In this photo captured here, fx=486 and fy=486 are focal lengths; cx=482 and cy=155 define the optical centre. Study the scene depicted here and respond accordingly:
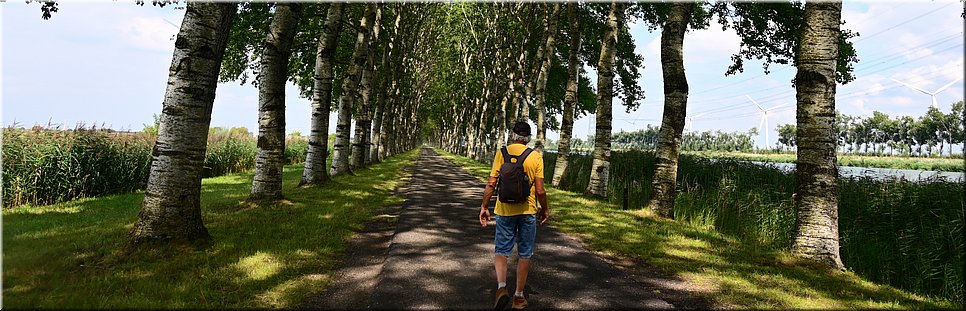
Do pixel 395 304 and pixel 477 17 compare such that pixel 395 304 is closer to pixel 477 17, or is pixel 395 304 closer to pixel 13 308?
pixel 13 308

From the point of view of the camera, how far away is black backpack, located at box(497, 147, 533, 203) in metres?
4.87

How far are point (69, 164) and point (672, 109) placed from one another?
14.4m

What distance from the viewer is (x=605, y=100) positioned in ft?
48.5

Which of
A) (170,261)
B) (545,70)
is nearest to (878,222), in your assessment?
(170,261)

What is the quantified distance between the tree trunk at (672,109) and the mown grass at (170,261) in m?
6.74

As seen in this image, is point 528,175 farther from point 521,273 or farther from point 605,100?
point 605,100

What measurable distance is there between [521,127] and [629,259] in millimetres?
3209

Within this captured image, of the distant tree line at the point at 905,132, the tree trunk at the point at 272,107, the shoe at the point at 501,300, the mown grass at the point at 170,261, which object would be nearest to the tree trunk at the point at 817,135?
the shoe at the point at 501,300

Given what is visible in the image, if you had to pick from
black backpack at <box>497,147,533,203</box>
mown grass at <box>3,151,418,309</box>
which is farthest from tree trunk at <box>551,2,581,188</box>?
black backpack at <box>497,147,533,203</box>

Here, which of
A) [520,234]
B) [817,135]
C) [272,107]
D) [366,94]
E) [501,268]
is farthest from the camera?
[366,94]

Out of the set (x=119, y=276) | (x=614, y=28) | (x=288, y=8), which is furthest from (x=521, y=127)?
(x=614, y=28)

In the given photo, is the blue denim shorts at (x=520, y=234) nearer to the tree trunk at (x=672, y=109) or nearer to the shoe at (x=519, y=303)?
the shoe at (x=519, y=303)

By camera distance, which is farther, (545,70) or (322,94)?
(545,70)

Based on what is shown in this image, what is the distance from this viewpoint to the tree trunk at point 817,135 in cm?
719
